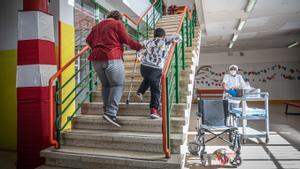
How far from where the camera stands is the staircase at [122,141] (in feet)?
8.36

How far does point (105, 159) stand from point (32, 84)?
148 cm

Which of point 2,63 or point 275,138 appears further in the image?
point 275,138

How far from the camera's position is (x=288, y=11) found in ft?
21.2

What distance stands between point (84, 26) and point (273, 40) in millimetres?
8999

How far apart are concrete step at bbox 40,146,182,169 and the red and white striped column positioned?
0.41m

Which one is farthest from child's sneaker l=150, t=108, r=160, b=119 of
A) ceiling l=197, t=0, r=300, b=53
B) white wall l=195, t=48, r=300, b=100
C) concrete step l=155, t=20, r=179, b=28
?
white wall l=195, t=48, r=300, b=100

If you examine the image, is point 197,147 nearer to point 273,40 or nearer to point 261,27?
point 261,27

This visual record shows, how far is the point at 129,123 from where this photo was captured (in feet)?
10.0

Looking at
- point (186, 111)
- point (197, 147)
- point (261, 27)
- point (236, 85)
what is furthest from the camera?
point (261, 27)

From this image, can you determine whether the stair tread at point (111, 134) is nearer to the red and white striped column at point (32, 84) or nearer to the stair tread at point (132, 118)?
the stair tread at point (132, 118)

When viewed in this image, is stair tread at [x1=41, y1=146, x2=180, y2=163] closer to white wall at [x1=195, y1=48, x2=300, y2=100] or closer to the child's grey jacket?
the child's grey jacket

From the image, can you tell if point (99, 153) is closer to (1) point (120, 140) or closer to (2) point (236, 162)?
(1) point (120, 140)

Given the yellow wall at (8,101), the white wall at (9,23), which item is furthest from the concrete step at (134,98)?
the white wall at (9,23)

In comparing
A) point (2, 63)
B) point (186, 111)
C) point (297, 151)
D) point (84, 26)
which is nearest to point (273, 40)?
point (297, 151)
